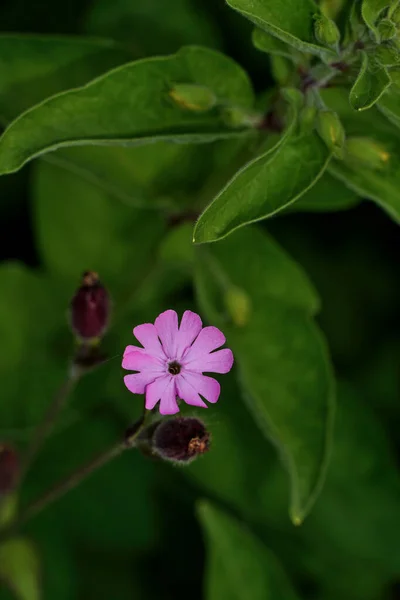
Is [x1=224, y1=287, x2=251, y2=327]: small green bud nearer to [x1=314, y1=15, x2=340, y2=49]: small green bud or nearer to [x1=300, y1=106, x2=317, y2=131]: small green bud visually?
[x1=300, y1=106, x2=317, y2=131]: small green bud

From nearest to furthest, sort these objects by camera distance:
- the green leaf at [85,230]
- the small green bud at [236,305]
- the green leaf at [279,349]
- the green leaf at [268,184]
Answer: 1. the green leaf at [268,184]
2. the green leaf at [279,349]
3. the small green bud at [236,305]
4. the green leaf at [85,230]

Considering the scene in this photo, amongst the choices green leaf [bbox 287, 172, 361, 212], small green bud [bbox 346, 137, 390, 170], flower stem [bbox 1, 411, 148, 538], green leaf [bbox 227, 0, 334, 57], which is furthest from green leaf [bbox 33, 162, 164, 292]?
green leaf [bbox 227, 0, 334, 57]

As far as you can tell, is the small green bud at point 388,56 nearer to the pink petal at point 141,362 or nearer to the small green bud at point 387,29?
the small green bud at point 387,29

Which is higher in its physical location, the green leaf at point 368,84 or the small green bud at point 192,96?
the small green bud at point 192,96

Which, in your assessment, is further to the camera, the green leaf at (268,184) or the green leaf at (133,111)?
the green leaf at (133,111)

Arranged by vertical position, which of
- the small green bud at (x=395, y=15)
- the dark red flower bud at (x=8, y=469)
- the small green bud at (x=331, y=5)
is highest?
the small green bud at (x=331, y=5)

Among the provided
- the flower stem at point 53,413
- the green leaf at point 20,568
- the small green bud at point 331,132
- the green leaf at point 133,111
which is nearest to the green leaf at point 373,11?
the small green bud at point 331,132

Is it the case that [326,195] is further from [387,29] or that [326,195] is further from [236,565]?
[236,565]
